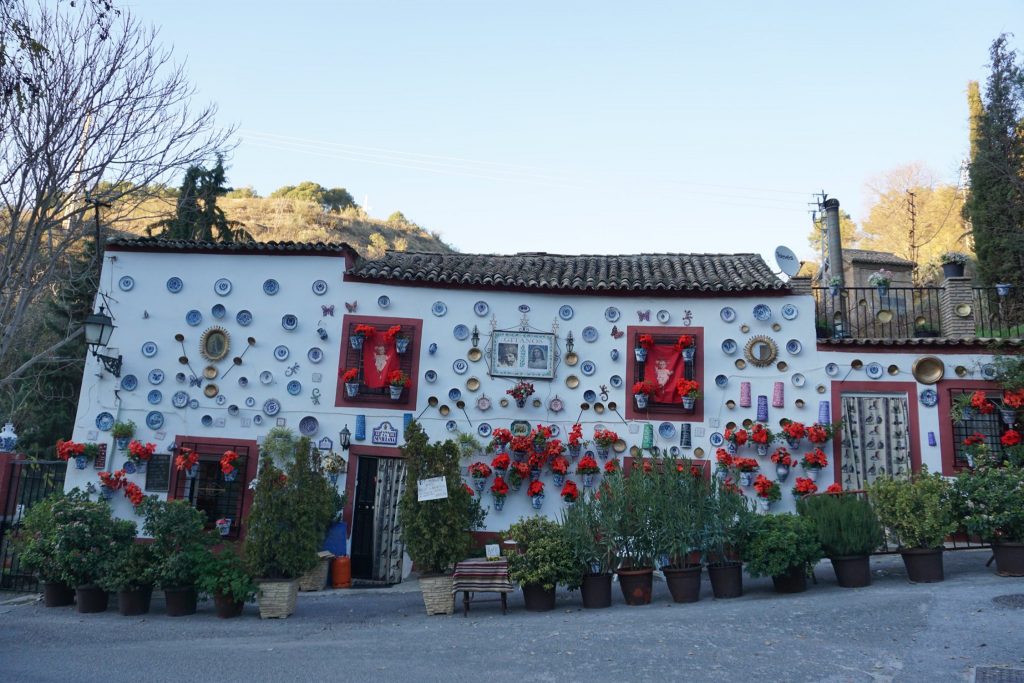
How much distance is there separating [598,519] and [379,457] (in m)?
4.74

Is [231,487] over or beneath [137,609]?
over

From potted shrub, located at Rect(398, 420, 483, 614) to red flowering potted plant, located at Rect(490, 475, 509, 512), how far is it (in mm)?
2542

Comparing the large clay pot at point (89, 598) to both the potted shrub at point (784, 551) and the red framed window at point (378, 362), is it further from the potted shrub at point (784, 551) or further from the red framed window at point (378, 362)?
the potted shrub at point (784, 551)

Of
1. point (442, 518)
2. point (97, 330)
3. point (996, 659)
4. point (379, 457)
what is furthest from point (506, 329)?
point (996, 659)

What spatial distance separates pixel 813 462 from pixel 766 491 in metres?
0.87

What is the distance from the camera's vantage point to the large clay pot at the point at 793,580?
34.3 ft

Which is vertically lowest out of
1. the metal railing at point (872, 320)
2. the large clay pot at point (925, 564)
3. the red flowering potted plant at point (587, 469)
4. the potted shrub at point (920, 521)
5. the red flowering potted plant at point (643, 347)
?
the large clay pot at point (925, 564)

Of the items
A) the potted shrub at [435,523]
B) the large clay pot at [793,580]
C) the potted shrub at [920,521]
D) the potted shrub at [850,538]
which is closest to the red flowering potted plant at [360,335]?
the potted shrub at [435,523]

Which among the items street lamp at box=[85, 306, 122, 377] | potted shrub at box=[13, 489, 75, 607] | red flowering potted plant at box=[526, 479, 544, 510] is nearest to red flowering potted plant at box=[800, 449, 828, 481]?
red flowering potted plant at box=[526, 479, 544, 510]

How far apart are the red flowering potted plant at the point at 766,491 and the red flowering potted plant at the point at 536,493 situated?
340 centimetres

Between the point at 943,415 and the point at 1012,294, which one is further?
the point at 1012,294

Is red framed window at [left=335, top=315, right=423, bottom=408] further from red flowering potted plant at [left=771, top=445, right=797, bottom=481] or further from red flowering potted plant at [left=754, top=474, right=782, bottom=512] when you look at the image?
red flowering potted plant at [left=771, top=445, right=797, bottom=481]

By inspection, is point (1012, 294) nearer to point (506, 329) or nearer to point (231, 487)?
point (506, 329)

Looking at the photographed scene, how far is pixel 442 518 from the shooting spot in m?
10.8
